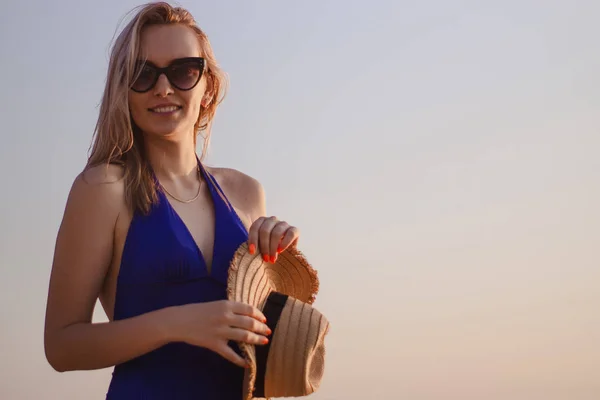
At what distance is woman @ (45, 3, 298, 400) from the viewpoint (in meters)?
2.89

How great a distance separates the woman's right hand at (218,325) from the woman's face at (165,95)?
0.73 meters

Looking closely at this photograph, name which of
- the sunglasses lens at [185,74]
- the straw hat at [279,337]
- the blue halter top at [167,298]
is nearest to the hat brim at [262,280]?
the straw hat at [279,337]

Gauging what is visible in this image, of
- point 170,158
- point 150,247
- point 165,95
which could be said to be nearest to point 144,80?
point 165,95

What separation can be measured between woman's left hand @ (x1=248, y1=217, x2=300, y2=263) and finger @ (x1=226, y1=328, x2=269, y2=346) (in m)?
0.31

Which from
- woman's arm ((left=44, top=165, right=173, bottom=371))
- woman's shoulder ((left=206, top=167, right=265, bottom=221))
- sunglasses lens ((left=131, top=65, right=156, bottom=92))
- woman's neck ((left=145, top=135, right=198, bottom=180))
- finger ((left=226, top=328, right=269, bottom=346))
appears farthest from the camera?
woman's shoulder ((left=206, top=167, right=265, bottom=221))

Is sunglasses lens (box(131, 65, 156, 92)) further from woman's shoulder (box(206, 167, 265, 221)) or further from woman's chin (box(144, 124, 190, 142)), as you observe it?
woman's shoulder (box(206, 167, 265, 221))

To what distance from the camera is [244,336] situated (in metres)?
2.77

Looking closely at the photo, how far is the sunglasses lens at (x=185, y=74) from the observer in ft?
10.7

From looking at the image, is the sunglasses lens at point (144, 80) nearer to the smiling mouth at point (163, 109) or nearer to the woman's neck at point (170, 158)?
the smiling mouth at point (163, 109)

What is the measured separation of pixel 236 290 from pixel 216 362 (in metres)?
0.32

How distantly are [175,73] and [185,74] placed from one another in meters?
0.04

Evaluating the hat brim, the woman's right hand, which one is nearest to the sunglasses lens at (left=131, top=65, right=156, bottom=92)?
the hat brim

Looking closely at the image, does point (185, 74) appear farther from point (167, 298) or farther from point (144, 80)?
point (167, 298)

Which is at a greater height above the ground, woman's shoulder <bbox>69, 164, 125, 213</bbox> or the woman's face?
the woman's face
